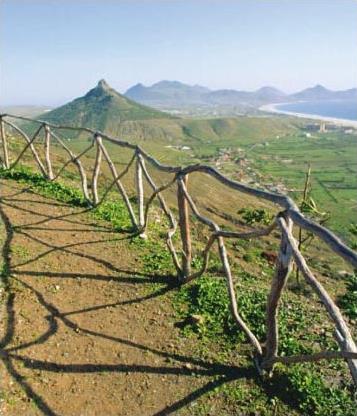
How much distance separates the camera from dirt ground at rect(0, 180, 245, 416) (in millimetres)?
5035

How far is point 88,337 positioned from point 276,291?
8.50 feet

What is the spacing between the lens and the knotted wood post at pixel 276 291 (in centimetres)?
476

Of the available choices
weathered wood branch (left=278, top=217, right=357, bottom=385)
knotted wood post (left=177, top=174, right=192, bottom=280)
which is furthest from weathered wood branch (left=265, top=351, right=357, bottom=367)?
knotted wood post (left=177, top=174, right=192, bottom=280)

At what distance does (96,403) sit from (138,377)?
23.6 inches

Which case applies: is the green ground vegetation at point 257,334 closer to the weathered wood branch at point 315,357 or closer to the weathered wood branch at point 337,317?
the weathered wood branch at point 315,357

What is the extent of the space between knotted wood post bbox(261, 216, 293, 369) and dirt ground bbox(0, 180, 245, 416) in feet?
1.88

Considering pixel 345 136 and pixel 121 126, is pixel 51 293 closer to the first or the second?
pixel 345 136

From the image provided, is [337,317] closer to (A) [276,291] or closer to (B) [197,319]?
(A) [276,291]

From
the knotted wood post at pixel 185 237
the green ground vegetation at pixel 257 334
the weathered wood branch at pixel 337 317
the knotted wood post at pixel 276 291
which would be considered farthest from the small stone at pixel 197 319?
the weathered wood branch at pixel 337 317

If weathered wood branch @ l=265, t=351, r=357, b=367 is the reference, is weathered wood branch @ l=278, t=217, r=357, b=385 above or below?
above

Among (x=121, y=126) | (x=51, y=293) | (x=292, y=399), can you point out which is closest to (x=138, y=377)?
(x=292, y=399)

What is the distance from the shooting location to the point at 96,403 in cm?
498

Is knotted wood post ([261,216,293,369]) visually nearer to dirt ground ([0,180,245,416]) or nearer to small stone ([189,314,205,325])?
dirt ground ([0,180,245,416])

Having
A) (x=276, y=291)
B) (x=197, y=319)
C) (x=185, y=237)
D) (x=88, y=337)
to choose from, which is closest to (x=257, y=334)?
(x=197, y=319)
